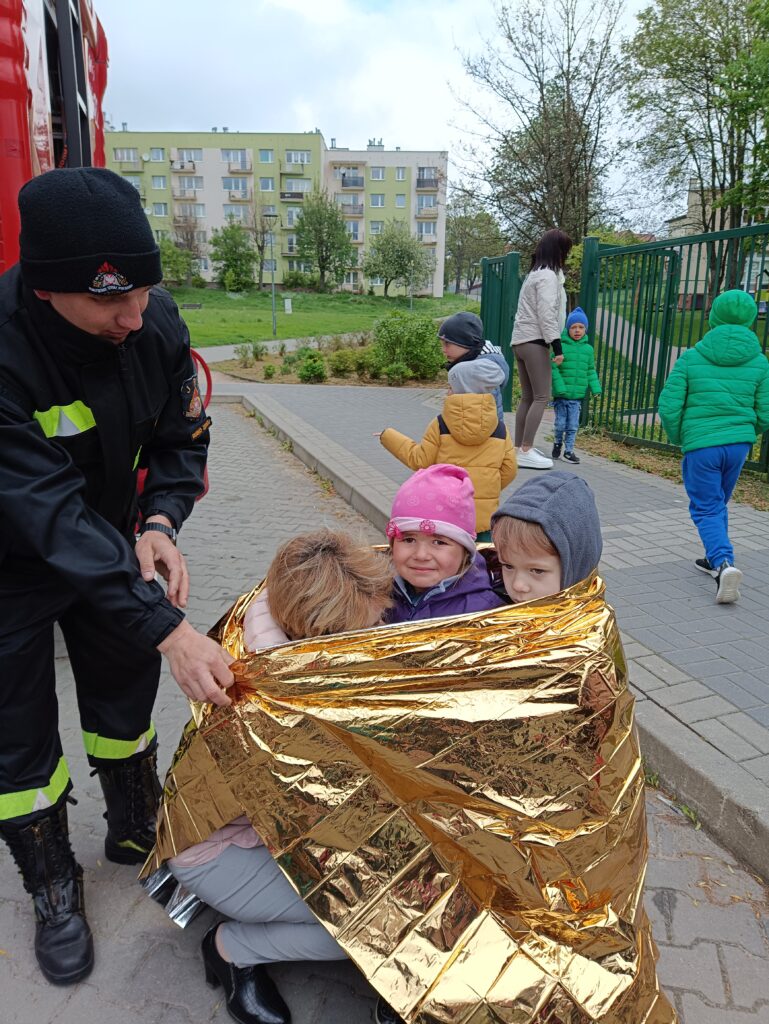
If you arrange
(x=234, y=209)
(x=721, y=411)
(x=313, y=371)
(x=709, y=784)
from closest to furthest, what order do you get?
(x=709, y=784)
(x=721, y=411)
(x=313, y=371)
(x=234, y=209)

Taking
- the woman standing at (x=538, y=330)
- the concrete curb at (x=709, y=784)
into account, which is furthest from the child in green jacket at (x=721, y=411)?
the woman standing at (x=538, y=330)

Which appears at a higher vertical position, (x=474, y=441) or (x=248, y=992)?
(x=474, y=441)

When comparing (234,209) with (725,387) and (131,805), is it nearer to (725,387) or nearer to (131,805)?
(725,387)

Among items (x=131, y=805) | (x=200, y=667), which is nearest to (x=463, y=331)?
(x=131, y=805)

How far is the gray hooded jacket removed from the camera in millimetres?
1887

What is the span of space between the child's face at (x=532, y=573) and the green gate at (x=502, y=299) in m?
8.71

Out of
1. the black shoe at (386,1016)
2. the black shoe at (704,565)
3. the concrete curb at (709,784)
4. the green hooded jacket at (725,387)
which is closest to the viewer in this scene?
the black shoe at (386,1016)

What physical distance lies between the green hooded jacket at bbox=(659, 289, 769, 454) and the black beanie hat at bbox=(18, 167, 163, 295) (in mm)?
Result: 3600

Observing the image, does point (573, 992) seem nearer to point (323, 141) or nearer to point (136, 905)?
point (136, 905)

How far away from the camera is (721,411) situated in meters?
4.23

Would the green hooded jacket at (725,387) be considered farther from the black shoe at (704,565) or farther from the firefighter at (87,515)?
the firefighter at (87,515)

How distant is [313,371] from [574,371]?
26.1ft

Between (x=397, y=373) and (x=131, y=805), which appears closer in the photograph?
(x=131, y=805)

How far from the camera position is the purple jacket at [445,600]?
1.95 m
